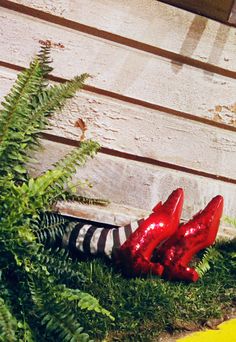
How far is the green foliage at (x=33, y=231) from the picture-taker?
2.66 meters

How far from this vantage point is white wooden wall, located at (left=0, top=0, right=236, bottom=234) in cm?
348

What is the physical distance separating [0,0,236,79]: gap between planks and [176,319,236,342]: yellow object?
156 centimetres

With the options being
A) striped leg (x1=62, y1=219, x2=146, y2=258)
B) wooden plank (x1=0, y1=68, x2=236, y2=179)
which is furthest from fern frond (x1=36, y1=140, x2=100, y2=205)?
wooden plank (x1=0, y1=68, x2=236, y2=179)

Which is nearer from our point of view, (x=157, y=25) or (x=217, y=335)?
(x=217, y=335)

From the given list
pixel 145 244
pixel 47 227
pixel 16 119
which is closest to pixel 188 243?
pixel 145 244

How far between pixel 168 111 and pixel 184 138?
207mm

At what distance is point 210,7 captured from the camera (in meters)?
3.67

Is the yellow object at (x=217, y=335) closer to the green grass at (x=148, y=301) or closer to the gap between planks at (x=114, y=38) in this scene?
the green grass at (x=148, y=301)

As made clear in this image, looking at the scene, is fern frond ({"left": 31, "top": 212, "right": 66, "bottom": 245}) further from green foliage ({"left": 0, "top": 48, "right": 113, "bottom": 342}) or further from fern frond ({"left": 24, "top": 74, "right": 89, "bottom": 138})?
fern frond ({"left": 24, "top": 74, "right": 89, "bottom": 138})

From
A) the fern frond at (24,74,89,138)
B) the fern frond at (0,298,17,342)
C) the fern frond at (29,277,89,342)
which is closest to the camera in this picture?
the fern frond at (0,298,17,342)

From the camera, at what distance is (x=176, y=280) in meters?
3.41

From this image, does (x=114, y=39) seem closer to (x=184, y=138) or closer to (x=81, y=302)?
(x=184, y=138)

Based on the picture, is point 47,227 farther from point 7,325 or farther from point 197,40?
point 197,40

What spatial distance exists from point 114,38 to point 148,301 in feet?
5.02
